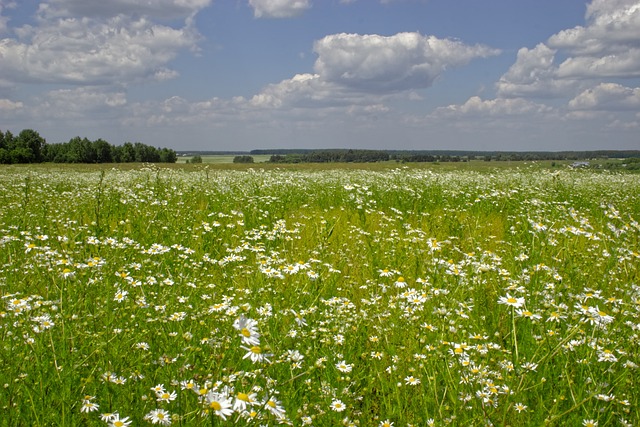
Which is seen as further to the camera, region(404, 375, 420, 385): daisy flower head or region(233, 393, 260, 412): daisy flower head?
region(404, 375, 420, 385): daisy flower head

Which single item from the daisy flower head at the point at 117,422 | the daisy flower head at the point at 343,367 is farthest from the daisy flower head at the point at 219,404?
the daisy flower head at the point at 343,367

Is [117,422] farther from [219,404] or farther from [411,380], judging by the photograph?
[411,380]

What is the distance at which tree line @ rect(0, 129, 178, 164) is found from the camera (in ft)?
230

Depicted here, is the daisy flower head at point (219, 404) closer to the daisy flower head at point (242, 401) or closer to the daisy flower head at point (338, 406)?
the daisy flower head at point (242, 401)

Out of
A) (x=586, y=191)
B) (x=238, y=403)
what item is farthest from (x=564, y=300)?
(x=586, y=191)

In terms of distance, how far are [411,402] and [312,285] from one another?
1577 millimetres

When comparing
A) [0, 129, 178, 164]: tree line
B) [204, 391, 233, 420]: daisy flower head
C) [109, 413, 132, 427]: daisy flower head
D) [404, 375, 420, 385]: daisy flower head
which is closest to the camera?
[204, 391, 233, 420]: daisy flower head

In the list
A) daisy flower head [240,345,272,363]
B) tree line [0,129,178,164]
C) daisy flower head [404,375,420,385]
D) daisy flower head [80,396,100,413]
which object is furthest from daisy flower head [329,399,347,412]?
tree line [0,129,178,164]

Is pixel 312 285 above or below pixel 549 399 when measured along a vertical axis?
above

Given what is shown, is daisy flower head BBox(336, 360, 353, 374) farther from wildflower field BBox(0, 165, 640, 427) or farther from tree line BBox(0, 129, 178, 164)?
tree line BBox(0, 129, 178, 164)

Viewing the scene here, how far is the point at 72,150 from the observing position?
75312 mm

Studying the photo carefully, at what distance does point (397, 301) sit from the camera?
140 inches

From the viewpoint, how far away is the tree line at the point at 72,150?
70000mm

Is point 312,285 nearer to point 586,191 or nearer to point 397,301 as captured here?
point 397,301
